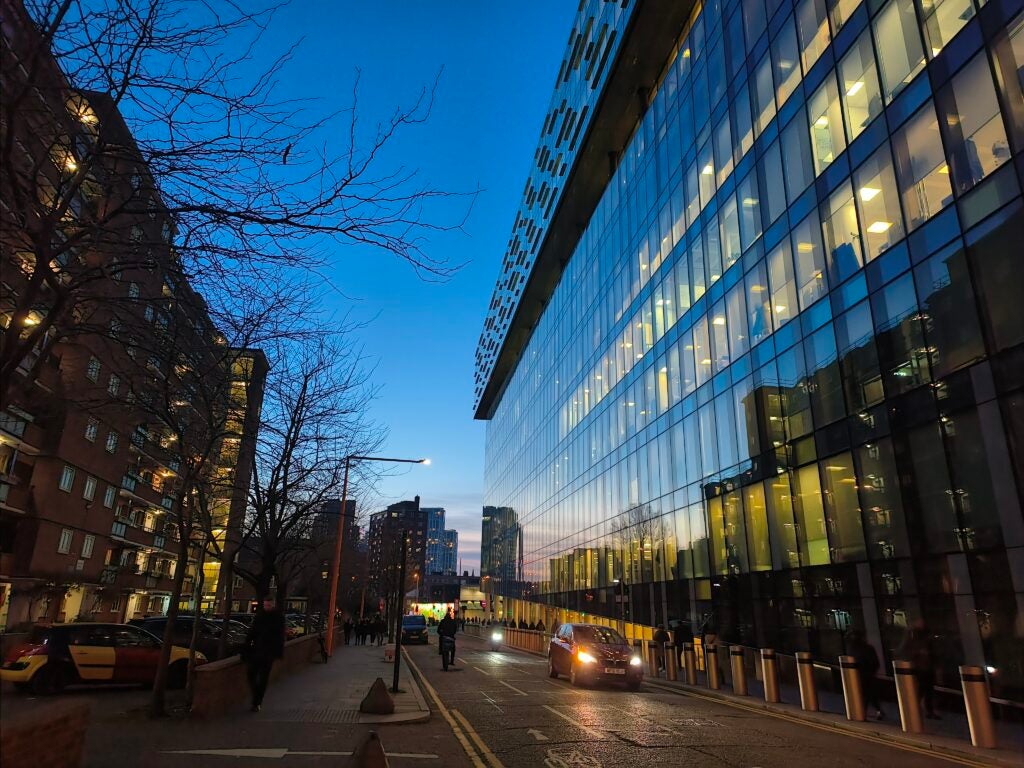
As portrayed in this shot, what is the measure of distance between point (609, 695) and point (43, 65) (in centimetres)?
1573

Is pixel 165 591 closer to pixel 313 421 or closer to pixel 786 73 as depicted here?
pixel 313 421

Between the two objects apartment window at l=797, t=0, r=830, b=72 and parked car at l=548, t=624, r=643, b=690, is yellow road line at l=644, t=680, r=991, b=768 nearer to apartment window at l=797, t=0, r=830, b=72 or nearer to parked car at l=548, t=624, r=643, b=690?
parked car at l=548, t=624, r=643, b=690

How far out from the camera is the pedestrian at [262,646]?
10664 millimetres

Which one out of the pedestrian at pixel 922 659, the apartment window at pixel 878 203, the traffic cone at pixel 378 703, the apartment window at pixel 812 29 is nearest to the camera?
the traffic cone at pixel 378 703

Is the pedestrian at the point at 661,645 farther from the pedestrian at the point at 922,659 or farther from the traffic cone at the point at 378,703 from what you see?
the traffic cone at the point at 378,703

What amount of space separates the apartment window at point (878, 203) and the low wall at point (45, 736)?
59.3 ft

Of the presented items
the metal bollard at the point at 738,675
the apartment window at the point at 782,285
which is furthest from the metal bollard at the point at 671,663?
the apartment window at the point at 782,285

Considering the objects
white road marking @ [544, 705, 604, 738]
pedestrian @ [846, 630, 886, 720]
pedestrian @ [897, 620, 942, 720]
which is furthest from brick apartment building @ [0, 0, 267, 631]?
pedestrian @ [897, 620, 942, 720]

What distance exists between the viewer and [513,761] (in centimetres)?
797

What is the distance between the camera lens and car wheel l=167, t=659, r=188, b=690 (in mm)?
14659

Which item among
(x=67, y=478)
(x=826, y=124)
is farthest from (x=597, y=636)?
(x=67, y=478)

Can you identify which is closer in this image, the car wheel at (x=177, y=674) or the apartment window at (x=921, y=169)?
the car wheel at (x=177, y=674)

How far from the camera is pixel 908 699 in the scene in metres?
10.9

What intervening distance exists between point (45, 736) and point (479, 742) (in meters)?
6.12
